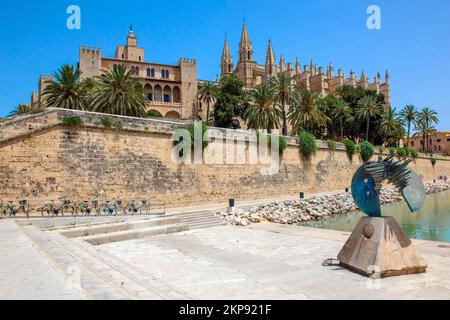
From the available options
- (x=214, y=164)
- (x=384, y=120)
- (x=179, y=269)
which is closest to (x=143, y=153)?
(x=214, y=164)

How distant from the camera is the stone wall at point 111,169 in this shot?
54.7 ft

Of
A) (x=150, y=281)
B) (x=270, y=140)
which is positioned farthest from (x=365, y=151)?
(x=150, y=281)

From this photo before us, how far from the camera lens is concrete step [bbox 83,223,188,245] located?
12070 mm

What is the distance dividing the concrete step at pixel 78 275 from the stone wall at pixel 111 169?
782 cm

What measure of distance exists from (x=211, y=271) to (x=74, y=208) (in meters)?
11.3

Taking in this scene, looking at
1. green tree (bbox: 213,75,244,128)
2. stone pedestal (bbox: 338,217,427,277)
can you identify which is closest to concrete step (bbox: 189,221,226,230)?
stone pedestal (bbox: 338,217,427,277)

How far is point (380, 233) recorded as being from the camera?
7703 mm

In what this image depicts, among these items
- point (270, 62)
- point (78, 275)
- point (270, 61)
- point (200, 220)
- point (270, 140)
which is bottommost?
point (200, 220)

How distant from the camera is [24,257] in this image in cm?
777

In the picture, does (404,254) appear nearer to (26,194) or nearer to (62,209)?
(62,209)

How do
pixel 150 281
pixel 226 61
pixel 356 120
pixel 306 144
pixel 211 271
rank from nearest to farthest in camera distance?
pixel 150 281, pixel 211 271, pixel 306 144, pixel 356 120, pixel 226 61

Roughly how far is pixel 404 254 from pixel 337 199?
20893 mm

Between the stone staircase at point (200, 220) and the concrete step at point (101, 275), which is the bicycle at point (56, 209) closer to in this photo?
the stone staircase at point (200, 220)

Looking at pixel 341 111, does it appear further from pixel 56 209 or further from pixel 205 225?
pixel 56 209
